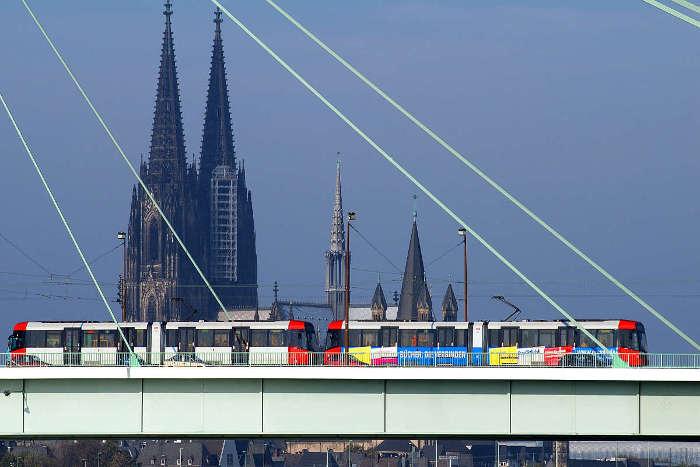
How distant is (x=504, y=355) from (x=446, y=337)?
16.9 ft

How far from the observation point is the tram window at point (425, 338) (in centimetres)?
8238

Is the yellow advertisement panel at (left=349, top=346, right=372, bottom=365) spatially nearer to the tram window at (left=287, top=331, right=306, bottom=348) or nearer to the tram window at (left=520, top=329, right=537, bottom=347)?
the tram window at (left=287, top=331, right=306, bottom=348)

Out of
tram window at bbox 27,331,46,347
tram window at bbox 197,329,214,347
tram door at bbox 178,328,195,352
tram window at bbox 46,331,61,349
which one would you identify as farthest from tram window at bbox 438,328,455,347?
tram window at bbox 27,331,46,347

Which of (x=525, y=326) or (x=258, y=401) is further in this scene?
(x=525, y=326)

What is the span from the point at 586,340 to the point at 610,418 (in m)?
27.3

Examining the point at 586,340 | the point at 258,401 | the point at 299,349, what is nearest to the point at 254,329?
the point at 299,349

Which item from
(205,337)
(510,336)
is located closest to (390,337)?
(510,336)

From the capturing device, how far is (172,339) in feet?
275

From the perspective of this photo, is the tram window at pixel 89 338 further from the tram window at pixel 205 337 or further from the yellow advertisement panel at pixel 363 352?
the yellow advertisement panel at pixel 363 352

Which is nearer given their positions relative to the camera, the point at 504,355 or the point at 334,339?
the point at 504,355

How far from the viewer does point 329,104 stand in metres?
53.3

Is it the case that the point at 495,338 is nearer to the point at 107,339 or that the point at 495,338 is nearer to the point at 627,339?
the point at 627,339

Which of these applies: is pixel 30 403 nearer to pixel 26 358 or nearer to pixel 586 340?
pixel 26 358

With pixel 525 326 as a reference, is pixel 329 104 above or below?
above
